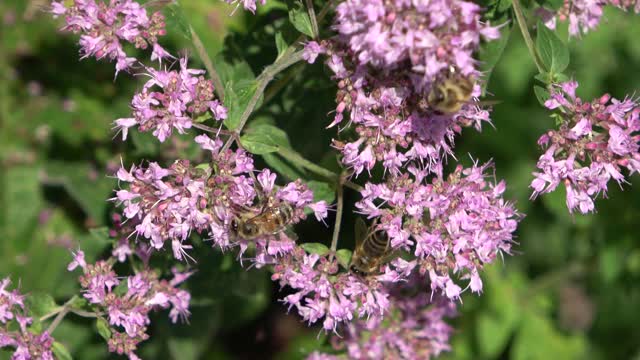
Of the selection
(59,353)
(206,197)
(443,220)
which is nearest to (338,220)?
(443,220)

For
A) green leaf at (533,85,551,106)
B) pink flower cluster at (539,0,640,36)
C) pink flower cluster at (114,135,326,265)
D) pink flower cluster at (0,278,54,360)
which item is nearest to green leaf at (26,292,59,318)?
pink flower cluster at (0,278,54,360)

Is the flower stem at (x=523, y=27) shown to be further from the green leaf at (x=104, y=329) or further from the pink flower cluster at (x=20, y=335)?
the pink flower cluster at (x=20, y=335)

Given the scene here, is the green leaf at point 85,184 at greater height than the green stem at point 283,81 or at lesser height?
lesser

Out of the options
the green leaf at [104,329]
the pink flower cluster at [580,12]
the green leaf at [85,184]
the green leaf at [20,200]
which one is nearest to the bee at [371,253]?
the green leaf at [104,329]

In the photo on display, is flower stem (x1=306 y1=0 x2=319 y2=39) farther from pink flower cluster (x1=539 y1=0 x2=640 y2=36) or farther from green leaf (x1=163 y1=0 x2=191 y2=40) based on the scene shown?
pink flower cluster (x1=539 y1=0 x2=640 y2=36)

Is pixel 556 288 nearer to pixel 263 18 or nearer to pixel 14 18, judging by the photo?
pixel 263 18

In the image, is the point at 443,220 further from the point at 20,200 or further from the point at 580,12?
the point at 20,200
